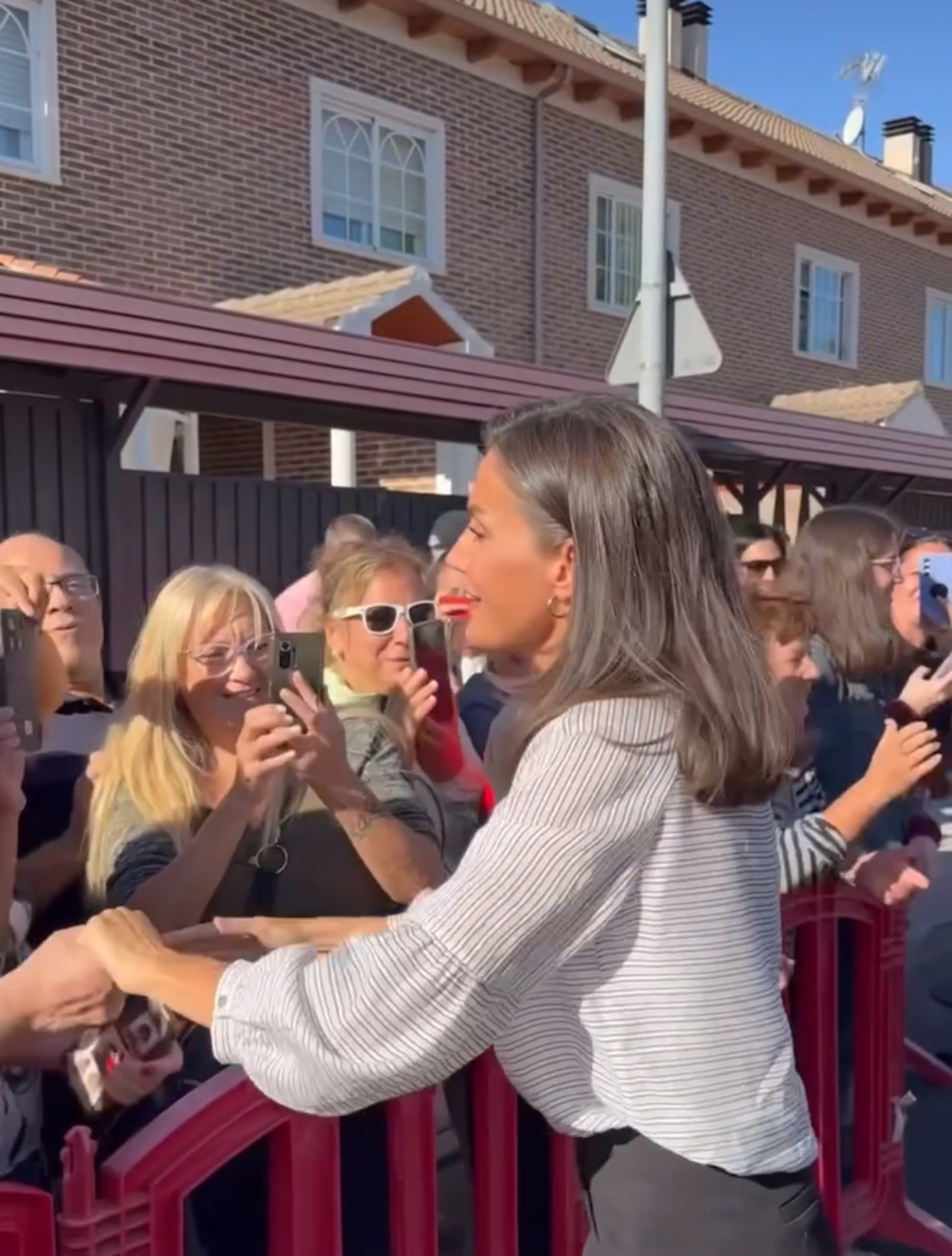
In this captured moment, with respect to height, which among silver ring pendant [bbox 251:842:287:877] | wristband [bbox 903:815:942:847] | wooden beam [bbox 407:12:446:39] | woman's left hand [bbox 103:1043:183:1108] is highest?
wooden beam [bbox 407:12:446:39]

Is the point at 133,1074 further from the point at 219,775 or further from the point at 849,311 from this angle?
the point at 849,311

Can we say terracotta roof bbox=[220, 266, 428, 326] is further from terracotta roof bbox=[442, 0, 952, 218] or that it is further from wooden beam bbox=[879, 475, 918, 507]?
wooden beam bbox=[879, 475, 918, 507]

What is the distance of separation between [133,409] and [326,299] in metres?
3.93

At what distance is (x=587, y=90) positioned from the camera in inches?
525

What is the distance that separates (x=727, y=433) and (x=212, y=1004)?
27.5ft

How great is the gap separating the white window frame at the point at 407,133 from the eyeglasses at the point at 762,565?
7.51 metres

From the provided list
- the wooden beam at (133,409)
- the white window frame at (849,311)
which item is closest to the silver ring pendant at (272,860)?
the wooden beam at (133,409)

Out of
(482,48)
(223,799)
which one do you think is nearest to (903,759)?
(223,799)

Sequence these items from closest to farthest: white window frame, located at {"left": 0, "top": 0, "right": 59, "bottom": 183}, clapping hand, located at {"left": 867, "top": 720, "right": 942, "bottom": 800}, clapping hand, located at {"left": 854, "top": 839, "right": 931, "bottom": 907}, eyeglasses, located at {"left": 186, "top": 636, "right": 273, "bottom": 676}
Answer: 1. clapping hand, located at {"left": 867, "top": 720, "right": 942, "bottom": 800}
2. eyeglasses, located at {"left": 186, "top": 636, "right": 273, "bottom": 676}
3. clapping hand, located at {"left": 854, "top": 839, "right": 931, "bottom": 907}
4. white window frame, located at {"left": 0, "top": 0, "right": 59, "bottom": 183}

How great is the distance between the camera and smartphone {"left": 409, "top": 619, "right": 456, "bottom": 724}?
2949 millimetres

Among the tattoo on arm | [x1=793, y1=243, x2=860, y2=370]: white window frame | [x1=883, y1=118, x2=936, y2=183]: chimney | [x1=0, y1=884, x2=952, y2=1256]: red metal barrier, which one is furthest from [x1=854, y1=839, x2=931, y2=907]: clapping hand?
[x1=883, y1=118, x2=936, y2=183]: chimney

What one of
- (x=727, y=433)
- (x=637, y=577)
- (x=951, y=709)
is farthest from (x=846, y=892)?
(x=727, y=433)

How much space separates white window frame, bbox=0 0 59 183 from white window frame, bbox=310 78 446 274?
247 centimetres

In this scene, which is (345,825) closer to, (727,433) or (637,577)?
(637,577)
